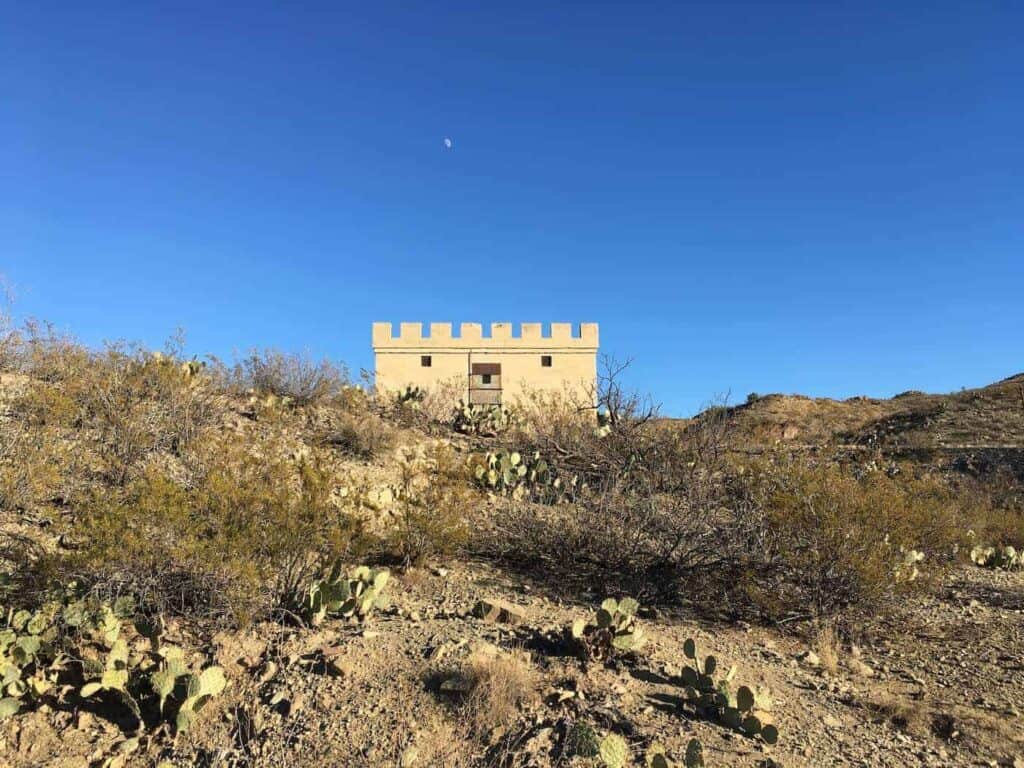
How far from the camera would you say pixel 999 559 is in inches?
328

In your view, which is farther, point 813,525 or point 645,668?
point 813,525

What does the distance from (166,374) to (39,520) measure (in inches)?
120

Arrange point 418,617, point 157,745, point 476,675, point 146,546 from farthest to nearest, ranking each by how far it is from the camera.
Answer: point 418,617, point 146,546, point 476,675, point 157,745

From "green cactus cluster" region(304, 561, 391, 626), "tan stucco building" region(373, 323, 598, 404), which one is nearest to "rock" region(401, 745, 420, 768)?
"green cactus cluster" region(304, 561, 391, 626)

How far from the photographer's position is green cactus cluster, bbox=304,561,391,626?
4.67 m

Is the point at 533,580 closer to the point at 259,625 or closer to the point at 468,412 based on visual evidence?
the point at 259,625

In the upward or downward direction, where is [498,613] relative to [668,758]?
upward

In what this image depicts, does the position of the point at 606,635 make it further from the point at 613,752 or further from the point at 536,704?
the point at 613,752

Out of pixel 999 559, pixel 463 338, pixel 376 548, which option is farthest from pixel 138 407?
pixel 463 338

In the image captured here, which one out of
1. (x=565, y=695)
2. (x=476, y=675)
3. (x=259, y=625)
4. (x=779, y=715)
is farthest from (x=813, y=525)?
(x=259, y=625)

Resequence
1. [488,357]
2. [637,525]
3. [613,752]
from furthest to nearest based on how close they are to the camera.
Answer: [488,357]
[637,525]
[613,752]

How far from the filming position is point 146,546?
165 inches

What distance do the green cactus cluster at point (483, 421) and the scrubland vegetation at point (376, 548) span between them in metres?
2.16

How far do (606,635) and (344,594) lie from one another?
188 cm
